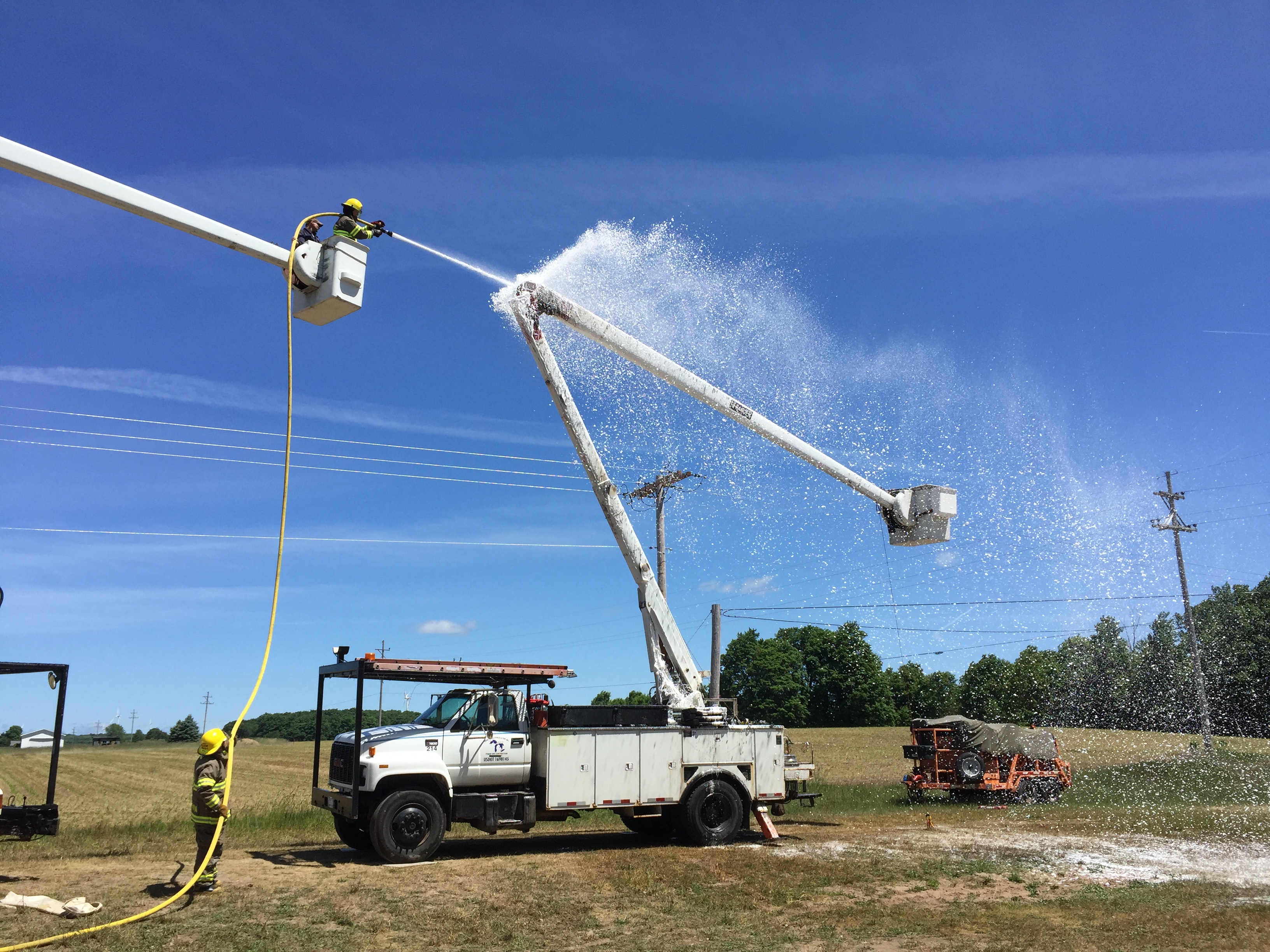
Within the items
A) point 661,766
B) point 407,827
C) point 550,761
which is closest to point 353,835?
point 407,827

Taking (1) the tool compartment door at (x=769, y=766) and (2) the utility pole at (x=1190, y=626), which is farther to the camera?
(2) the utility pole at (x=1190, y=626)

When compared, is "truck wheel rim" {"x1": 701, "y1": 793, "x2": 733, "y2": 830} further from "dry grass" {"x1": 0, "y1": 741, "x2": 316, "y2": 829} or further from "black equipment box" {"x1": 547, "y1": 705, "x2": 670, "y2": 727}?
"dry grass" {"x1": 0, "y1": 741, "x2": 316, "y2": 829}

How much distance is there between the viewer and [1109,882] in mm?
11703

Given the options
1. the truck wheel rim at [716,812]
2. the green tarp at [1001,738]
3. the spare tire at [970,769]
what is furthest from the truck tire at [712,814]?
the green tarp at [1001,738]

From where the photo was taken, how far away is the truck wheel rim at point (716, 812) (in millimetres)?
15727

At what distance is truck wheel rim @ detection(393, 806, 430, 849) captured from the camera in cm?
1314

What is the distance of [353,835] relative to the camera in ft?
47.8

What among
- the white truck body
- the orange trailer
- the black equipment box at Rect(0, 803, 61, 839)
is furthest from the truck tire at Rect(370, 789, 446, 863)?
the orange trailer

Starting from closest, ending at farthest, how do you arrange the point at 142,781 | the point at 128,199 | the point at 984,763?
1. the point at 128,199
2. the point at 984,763
3. the point at 142,781

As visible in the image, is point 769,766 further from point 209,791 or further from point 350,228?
point 350,228

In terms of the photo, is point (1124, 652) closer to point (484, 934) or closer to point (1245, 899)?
point (1245, 899)

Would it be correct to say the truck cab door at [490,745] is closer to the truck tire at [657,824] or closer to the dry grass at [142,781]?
the truck tire at [657,824]

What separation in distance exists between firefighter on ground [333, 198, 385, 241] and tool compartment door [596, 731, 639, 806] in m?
9.11

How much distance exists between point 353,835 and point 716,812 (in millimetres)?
6116
